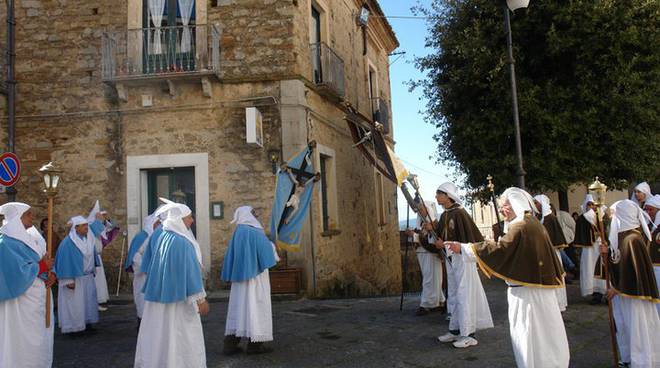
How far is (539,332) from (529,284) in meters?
0.43

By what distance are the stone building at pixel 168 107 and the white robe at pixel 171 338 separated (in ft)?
17.7

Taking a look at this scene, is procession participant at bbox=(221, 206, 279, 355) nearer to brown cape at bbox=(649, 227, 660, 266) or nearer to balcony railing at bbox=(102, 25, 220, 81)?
brown cape at bbox=(649, 227, 660, 266)

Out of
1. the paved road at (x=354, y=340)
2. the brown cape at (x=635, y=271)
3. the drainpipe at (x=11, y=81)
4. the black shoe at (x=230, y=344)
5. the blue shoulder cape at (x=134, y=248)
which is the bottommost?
the paved road at (x=354, y=340)

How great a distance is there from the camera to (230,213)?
35.3 ft

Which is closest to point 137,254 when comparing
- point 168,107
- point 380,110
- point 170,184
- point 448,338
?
point 170,184

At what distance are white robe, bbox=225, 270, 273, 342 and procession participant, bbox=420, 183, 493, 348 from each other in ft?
7.10

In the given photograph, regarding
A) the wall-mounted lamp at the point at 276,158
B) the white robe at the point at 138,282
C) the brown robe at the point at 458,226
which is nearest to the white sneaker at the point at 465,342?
the brown robe at the point at 458,226

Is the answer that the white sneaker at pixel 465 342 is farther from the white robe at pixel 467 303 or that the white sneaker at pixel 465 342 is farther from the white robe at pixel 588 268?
the white robe at pixel 588 268

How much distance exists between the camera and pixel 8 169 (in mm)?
9102

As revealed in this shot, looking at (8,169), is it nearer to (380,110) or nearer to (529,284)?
(529,284)

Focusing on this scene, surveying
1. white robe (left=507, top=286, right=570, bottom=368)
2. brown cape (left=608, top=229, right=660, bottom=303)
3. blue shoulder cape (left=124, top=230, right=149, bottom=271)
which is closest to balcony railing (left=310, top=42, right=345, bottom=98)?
blue shoulder cape (left=124, top=230, right=149, bottom=271)

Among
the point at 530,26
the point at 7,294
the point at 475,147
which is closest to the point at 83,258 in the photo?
the point at 7,294

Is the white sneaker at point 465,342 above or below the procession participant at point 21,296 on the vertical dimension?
below

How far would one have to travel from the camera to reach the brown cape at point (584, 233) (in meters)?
9.42
